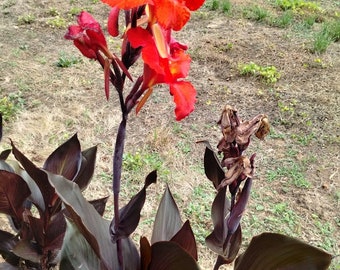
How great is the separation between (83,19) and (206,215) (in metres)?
1.56

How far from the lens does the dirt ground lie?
2418 mm

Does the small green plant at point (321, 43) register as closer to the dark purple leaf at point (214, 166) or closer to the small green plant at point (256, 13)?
the small green plant at point (256, 13)

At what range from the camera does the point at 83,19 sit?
0.92 metres

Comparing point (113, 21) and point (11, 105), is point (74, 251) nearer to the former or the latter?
point (113, 21)

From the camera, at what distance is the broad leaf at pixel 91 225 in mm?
968

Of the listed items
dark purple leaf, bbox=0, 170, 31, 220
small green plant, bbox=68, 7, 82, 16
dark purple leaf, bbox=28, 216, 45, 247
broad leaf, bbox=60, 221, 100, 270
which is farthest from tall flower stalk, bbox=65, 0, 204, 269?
small green plant, bbox=68, 7, 82, 16

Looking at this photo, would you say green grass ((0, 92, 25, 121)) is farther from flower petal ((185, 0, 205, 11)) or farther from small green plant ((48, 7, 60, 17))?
flower petal ((185, 0, 205, 11))

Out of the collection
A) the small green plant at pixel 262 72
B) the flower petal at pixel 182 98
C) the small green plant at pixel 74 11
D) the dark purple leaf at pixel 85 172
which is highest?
the flower petal at pixel 182 98

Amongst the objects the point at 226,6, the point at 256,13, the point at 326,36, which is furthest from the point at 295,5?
the point at 326,36

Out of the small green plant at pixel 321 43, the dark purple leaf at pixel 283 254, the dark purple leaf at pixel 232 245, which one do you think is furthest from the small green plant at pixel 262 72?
→ the dark purple leaf at pixel 283 254

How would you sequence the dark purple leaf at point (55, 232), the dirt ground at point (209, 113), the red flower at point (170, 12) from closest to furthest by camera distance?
the red flower at point (170, 12)
the dark purple leaf at point (55, 232)
the dirt ground at point (209, 113)

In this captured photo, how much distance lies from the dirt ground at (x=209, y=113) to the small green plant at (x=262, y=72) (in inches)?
1.8

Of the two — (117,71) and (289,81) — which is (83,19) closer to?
(117,71)

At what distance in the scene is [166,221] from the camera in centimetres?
147
